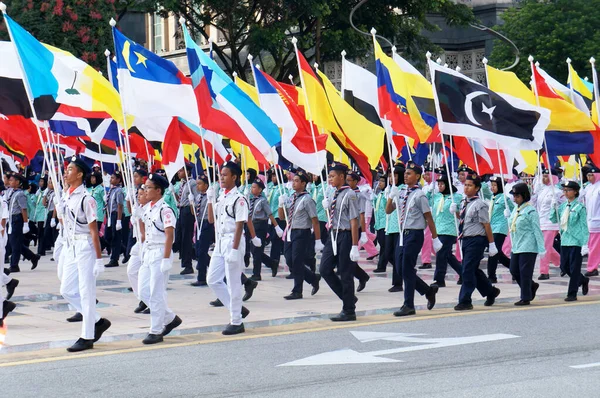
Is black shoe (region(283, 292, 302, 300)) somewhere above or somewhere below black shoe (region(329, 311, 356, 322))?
above

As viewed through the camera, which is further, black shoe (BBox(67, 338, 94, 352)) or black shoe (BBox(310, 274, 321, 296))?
black shoe (BBox(310, 274, 321, 296))

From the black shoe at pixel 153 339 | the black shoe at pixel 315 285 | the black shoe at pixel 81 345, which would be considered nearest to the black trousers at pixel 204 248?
the black shoe at pixel 315 285

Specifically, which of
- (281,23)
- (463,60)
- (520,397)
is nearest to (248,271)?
(520,397)

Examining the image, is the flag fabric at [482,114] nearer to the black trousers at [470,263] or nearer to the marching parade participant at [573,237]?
the black trousers at [470,263]

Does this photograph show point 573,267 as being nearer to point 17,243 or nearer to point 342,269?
point 342,269

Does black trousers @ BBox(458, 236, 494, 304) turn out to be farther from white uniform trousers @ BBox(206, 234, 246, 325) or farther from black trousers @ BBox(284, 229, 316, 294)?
white uniform trousers @ BBox(206, 234, 246, 325)

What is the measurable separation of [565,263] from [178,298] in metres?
5.65

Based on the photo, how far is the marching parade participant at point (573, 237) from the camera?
1370 centimetres

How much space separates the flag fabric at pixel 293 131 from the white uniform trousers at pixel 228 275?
2945 millimetres

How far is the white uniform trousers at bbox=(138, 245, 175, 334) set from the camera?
10242 millimetres

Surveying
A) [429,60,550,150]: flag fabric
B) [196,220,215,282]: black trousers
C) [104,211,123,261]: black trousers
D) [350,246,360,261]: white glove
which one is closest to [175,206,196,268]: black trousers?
[196,220,215,282]: black trousers

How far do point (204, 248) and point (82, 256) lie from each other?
614cm

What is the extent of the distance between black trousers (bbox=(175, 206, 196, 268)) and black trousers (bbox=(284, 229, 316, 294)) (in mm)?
3599

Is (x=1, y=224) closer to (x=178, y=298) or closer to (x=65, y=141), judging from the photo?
(x=178, y=298)
